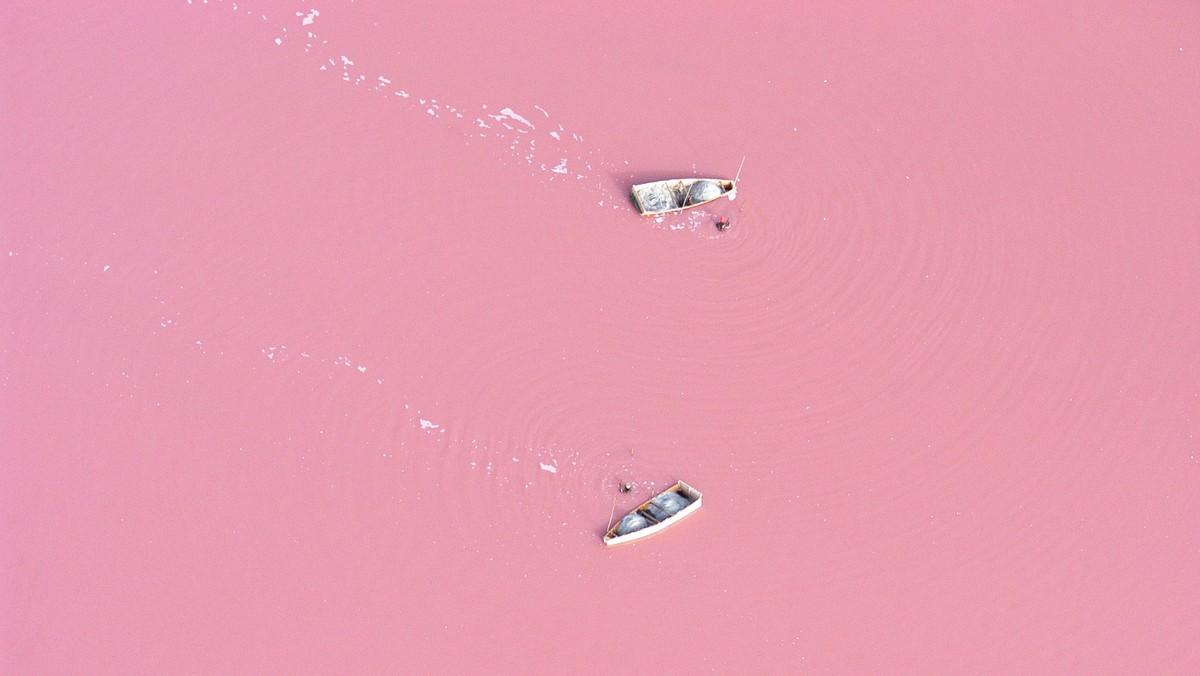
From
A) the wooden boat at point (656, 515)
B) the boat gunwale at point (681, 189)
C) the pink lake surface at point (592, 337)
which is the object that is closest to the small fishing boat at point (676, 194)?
the boat gunwale at point (681, 189)

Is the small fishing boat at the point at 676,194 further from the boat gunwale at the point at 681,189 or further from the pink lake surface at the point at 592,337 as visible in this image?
the pink lake surface at the point at 592,337

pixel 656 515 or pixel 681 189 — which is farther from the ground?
pixel 681 189

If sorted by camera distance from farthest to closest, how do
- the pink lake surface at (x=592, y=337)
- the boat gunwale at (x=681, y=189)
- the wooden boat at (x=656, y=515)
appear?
the boat gunwale at (x=681, y=189), the wooden boat at (x=656, y=515), the pink lake surface at (x=592, y=337)

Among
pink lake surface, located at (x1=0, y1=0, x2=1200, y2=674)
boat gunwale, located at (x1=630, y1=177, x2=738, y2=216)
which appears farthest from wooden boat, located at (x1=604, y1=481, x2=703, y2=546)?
boat gunwale, located at (x1=630, y1=177, x2=738, y2=216)

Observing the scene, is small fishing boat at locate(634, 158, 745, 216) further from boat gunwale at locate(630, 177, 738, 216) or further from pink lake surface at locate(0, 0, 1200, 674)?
pink lake surface at locate(0, 0, 1200, 674)

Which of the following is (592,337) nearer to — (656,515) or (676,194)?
(676,194)

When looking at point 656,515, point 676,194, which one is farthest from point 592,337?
point 656,515

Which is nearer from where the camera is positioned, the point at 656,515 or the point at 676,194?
the point at 656,515

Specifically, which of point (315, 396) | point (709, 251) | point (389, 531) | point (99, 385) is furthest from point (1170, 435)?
point (99, 385)
